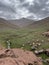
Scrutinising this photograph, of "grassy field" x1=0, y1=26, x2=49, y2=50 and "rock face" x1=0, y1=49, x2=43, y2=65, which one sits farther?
"grassy field" x1=0, y1=26, x2=49, y2=50

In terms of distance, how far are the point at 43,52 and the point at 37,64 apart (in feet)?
54.4

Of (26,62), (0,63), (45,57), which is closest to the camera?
(0,63)

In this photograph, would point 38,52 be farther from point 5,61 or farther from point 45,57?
point 5,61

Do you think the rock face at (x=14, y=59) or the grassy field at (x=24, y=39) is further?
the grassy field at (x=24, y=39)

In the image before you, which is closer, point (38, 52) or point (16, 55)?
point (16, 55)

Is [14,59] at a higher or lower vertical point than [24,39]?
lower

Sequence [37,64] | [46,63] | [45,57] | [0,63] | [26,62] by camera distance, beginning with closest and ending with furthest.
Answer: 1. [0,63]
2. [26,62]
3. [37,64]
4. [46,63]
5. [45,57]

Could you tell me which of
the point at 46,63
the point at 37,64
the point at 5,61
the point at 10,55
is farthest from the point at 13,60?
the point at 46,63

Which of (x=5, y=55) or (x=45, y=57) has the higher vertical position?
(x=5, y=55)

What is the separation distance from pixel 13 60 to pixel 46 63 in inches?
549

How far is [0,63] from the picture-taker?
79.9 feet

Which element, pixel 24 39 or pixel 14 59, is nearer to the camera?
pixel 14 59

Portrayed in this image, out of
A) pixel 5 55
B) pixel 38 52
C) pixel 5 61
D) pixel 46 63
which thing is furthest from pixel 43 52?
pixel 5 61

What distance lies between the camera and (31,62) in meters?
29.0
